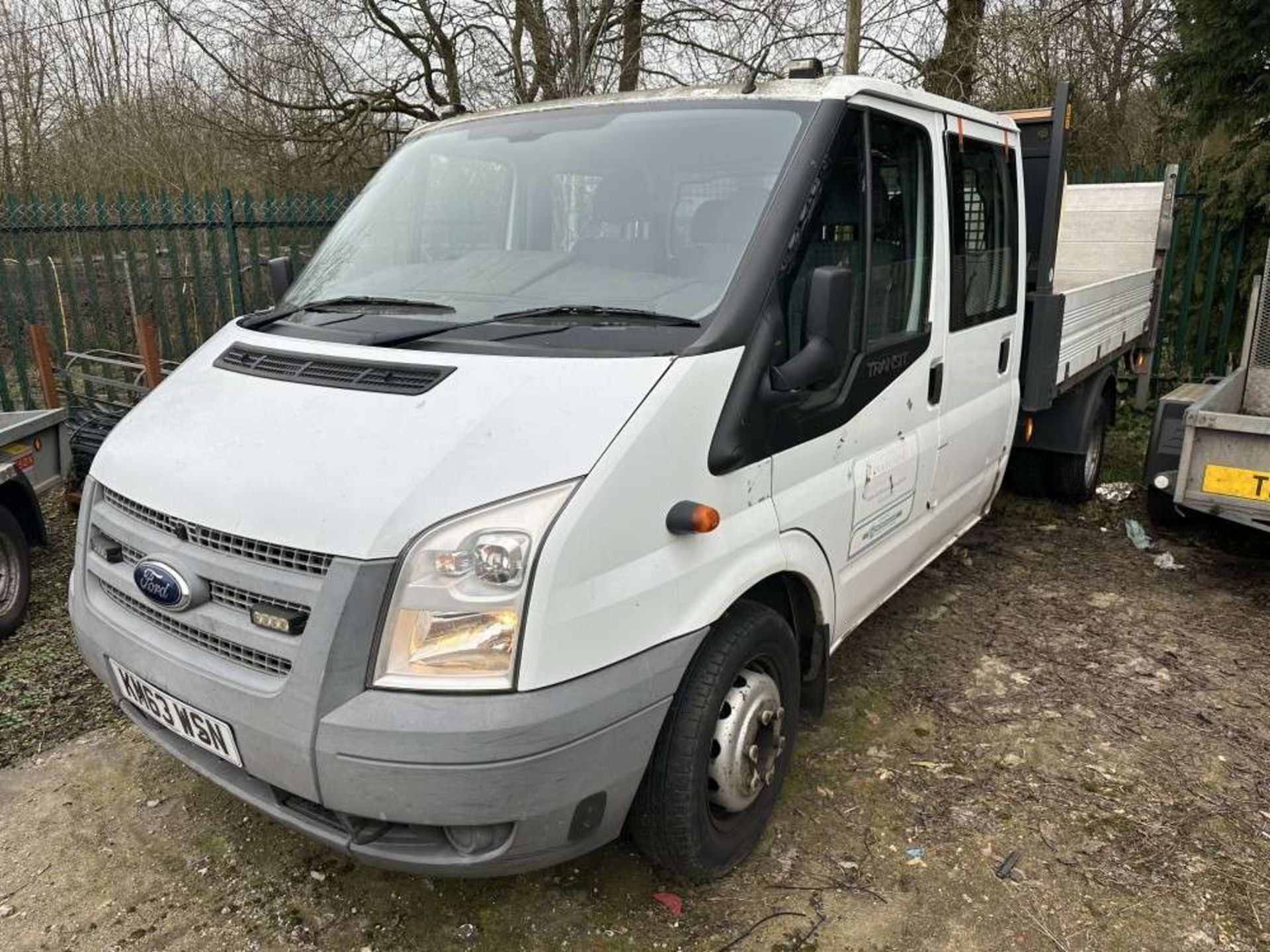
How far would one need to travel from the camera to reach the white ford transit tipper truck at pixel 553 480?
6.68ft

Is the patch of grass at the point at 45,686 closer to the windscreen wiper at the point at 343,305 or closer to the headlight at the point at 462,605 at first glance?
the windscreen wiper at the point at 343,305

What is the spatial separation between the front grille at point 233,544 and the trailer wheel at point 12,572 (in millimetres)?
2346

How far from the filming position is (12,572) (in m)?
4.37

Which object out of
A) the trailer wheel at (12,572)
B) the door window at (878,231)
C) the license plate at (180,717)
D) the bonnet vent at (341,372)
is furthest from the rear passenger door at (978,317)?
the trailer wheel at (12,572)

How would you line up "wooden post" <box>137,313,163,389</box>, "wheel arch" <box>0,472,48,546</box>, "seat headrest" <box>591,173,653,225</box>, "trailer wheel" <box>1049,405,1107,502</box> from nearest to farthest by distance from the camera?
1. "seat headrest" <box>591,173,653,225</box>
2. "wheel arch" <box>0,472,48,546</box>
3. "trailer wheel" <box>1049,405,1107,502</box>
4. "wooden post" <box>137,313,163,389</box>

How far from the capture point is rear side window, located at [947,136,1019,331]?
11.8ft

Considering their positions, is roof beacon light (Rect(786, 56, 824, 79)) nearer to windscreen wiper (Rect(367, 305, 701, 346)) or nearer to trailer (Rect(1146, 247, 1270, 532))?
windscreen wiper (Rect(367, 305, 701, 346))

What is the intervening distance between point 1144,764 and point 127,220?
7.93 metres

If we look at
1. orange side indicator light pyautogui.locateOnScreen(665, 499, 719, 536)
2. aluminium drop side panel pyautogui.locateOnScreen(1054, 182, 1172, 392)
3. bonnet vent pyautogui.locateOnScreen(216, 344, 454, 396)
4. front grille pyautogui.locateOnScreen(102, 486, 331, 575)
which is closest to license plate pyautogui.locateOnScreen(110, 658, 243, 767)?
front grille pyautogui.locateOnScreen(102, 486, 331, 575)

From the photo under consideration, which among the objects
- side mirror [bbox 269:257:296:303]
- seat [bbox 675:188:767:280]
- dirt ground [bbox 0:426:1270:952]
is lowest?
dirt ground [bbox 0:426:1270:952]

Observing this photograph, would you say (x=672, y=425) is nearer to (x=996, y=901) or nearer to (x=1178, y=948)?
(x=996, y=901)

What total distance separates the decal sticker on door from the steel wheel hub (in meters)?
0.69

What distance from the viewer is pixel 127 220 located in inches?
293

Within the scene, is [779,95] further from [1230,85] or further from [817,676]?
[1230,85]
